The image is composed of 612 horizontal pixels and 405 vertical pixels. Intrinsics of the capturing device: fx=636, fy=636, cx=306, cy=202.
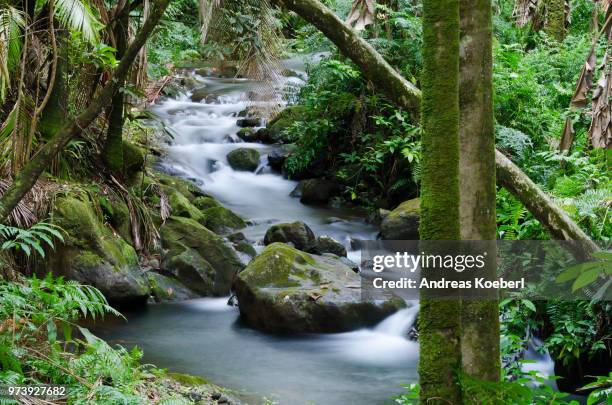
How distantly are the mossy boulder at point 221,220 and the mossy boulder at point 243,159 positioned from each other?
124 inches

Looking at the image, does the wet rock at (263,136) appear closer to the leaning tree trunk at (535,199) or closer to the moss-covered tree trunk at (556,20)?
the moss-covered tree trunk at (556,20)

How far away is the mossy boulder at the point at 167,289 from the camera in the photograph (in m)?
9.18

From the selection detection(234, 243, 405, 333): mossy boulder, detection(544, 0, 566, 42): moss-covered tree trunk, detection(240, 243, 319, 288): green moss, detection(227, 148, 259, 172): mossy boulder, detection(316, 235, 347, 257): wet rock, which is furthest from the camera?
detection(227, 148, 259, 172): mossy boulder

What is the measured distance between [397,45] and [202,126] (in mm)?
6363

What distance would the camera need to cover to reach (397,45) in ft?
41.0

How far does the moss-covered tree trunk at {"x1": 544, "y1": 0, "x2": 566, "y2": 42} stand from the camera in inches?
563

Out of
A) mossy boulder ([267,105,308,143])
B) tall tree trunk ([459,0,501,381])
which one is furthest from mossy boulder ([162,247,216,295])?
tall tree trunk ([459,0,501,381])

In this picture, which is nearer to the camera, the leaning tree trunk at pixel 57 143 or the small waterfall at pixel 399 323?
the leaning tree trunk at pixel 57 143

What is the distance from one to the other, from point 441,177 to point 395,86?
1263 millimetres

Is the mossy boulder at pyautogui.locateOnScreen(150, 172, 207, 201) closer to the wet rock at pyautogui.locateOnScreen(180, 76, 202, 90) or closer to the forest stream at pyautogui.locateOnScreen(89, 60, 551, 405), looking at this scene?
the forest stream at pyautogui.locateOnScreen(89, 60, 551, 405)

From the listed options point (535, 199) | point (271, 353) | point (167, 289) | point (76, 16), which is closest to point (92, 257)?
point (167, 289)

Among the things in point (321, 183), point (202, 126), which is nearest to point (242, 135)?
point (202, 126)

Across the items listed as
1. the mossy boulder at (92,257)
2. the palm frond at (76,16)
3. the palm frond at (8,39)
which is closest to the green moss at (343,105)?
the mossy boulder at (92,257)

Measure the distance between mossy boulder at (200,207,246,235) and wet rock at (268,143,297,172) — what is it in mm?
3372
